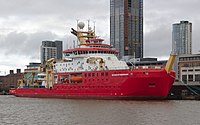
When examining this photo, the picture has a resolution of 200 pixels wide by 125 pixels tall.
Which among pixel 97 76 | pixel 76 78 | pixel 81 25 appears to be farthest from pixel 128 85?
pixel 81 25

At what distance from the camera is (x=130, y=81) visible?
56.2 metres

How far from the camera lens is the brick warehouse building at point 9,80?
14525cm

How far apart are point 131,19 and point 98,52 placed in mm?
127436

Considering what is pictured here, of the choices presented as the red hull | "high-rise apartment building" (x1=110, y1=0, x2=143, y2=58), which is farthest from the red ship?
"high-rise apartment building" (x1=110, y1=0, x2=143, y2=58)

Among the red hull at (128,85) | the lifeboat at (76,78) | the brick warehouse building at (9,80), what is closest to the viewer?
the red hull at (128,85)

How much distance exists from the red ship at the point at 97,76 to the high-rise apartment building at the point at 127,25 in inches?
4244

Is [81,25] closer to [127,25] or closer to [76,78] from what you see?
[76,78]

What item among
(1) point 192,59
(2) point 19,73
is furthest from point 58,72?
(2) point 19,73

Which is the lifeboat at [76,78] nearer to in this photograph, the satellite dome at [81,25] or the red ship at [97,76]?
the red ship at [97,76]

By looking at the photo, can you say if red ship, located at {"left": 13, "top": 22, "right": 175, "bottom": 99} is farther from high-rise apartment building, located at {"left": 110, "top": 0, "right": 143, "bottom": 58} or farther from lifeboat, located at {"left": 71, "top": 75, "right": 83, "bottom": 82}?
high-rise apartment building, located at {"left": 110, "top": 0, "right": 143, "bottom": 58}

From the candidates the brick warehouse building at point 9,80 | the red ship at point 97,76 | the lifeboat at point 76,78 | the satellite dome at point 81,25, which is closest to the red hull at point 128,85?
the red ship at point 97,76

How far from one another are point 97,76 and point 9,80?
94.2 metres

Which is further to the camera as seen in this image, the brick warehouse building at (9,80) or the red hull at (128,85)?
the brick warehouse building at (9,80)

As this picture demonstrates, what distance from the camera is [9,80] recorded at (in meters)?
149
